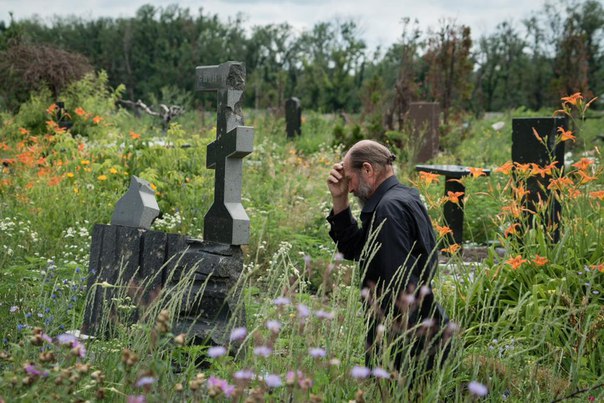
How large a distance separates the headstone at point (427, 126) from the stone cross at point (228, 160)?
9.58 meters

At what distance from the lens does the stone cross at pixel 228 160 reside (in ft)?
14.0

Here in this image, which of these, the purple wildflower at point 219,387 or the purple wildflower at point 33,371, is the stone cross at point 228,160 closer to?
the purple wildflower at point 33,371

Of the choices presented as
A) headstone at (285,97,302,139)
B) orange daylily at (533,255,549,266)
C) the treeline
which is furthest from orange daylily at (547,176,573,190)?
the treeline

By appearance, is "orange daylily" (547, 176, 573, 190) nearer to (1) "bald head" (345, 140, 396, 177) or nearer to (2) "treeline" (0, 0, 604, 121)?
(1) "bald head" (345, 140, 396, 177)

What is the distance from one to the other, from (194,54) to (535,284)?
39668 millimetres

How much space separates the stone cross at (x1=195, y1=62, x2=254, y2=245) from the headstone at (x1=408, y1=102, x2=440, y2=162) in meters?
9.58

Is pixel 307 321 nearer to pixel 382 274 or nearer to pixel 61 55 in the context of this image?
pixel 382 274

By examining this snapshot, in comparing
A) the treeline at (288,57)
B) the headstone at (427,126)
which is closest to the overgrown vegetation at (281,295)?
the headstone at (427,126)

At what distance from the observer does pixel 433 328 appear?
331 centimetres

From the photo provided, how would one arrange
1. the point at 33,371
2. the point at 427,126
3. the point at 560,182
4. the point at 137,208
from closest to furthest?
1. the point at 33,371
2. the point at 137,208
3. the point at 560,182
4. the point at 427,126

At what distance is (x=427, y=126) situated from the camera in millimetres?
13672

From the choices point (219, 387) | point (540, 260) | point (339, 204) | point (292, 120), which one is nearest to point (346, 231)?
point (339, 204)

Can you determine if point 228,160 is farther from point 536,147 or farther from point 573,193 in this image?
point 536,147

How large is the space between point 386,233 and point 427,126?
1060 cm
